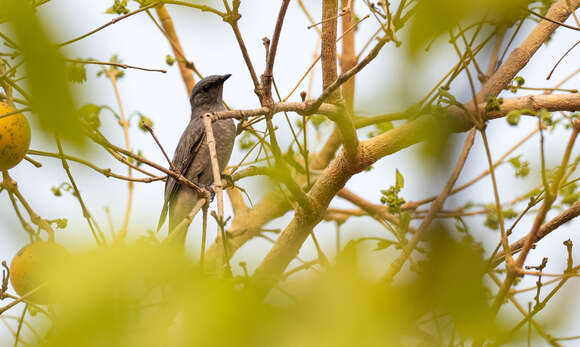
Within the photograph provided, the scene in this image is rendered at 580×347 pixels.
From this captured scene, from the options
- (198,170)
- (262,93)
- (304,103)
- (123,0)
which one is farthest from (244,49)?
(198,170)

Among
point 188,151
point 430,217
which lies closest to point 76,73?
point 430,217

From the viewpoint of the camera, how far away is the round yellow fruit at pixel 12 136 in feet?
7.50

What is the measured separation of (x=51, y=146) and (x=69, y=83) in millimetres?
104

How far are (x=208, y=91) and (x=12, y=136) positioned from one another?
326 cm

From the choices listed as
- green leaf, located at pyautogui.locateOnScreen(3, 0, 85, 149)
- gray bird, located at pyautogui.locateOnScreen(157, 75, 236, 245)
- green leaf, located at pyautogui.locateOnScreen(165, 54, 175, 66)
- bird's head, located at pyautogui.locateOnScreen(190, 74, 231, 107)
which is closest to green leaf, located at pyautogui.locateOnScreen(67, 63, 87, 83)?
green leaf, located at pyautogui.locateOnScreen(3, 0, 85, 149)

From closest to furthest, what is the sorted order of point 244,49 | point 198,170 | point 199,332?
point 199,332, point 244,49, point 198,170

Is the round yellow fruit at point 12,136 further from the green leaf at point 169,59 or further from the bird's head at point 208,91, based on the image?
the bird's head at point 208,91

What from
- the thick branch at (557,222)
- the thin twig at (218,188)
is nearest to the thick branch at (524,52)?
the thick branch at (557,222)

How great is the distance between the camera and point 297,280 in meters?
0.74

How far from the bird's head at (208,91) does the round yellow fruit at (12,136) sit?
304 cm

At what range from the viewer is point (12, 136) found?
7.54 ft

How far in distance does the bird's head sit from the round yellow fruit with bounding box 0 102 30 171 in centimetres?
304

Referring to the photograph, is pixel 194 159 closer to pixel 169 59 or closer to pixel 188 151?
pixel 188 151

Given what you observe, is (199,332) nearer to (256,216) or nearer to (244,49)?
(244,49)
